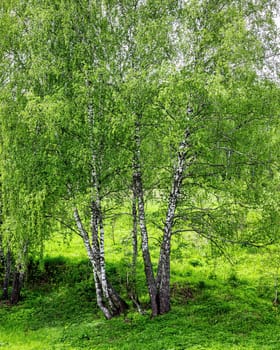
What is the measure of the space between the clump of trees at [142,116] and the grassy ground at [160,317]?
4.40 ft

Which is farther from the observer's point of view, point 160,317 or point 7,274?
point 7,274

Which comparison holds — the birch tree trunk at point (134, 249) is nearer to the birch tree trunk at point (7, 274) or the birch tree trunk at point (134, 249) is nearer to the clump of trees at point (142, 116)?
the clump of trees at point (142, 116)

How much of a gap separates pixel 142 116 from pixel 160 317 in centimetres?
708

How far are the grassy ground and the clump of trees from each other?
4.40ft

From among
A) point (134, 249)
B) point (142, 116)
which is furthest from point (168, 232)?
point (142, 116)

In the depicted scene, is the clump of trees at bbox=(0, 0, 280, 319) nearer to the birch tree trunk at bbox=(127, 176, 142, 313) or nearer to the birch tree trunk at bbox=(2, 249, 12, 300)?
the birch tree trunk at bbox=(127, 176, 142, 313)

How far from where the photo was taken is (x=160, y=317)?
14.4m

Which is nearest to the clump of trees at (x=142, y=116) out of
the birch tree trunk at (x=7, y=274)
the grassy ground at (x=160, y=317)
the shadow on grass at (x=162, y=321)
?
the shadow on grass at (x=162, y=321)

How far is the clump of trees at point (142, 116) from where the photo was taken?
13.0m

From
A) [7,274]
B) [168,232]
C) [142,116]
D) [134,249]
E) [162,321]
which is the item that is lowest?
[162,321]

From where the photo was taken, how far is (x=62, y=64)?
46.9 feet

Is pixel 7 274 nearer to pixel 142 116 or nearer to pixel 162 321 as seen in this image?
pixel 162 321

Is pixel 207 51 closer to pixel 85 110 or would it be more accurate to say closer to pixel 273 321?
pixel 85 110

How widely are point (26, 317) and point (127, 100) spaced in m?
9.91
